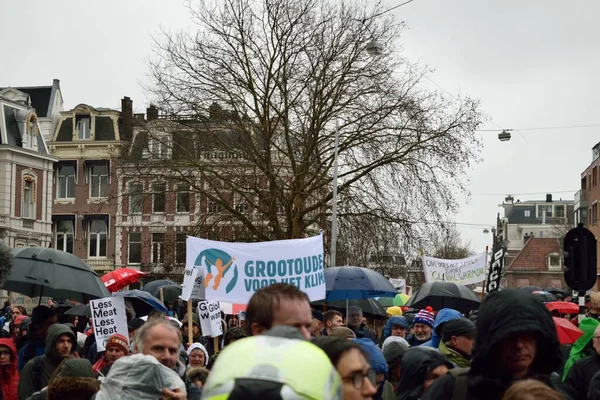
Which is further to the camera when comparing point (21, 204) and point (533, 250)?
point (533, 250)

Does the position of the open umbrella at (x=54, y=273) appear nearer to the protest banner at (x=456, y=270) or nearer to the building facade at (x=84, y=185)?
the protest banner at (x=456, y=270)

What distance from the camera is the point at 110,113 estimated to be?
65062mm

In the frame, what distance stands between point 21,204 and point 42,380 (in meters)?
50.6

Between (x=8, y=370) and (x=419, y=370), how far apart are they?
468cm

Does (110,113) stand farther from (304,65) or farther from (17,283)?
(17,283)

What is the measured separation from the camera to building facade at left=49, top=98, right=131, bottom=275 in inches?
2552

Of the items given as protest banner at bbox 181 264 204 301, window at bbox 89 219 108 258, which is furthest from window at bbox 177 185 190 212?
window at bbox 89 219 108 258

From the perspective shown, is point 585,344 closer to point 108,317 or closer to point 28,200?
point 108,317

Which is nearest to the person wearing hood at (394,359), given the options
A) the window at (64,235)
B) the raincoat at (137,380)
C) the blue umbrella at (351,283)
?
the raincoat at (137,380)

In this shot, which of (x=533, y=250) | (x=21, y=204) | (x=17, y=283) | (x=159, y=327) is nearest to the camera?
(x=159, y=327)

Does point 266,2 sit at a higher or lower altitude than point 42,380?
higher

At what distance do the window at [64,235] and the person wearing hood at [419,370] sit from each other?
6189 centimetres

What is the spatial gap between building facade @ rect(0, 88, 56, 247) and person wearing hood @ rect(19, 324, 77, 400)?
158 feet

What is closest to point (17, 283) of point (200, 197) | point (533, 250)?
point (200, 197)
